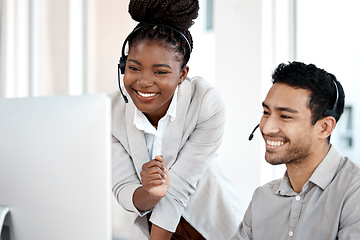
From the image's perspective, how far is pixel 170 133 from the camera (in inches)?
61.6

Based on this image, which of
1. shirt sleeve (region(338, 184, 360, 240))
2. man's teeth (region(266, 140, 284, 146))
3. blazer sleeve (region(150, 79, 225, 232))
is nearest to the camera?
shirt sleeve (region(338, 184, 360, 240))

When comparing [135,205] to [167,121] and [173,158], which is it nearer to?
[173,158]

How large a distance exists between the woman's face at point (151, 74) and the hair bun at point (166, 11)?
3.6 inches

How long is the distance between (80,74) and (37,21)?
0.51 metres

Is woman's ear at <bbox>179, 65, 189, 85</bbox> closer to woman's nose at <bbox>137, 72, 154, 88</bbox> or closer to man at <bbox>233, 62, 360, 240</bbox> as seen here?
woman's nose at <bbox>137, 72, 154, 88</bbox>

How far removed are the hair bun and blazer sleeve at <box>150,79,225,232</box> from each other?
0.28 metres

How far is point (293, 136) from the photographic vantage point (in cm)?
132

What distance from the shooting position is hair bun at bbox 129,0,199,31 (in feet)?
4.72

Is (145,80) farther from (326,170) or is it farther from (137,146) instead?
(326,170)

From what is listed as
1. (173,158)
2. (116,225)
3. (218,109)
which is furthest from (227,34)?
(116,225)

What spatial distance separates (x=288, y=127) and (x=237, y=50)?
1.10 meters

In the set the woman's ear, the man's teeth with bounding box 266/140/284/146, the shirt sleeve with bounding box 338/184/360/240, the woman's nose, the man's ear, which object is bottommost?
the shirt sleeve with bounding box 338/184/360/240

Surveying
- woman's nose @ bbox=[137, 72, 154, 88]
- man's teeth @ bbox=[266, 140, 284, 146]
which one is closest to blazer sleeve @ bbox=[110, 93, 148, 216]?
woman's nose @ bbox=[137, 72, 154, 88]

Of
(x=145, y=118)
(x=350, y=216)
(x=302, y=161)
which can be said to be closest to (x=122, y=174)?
(x=145, y=118)
